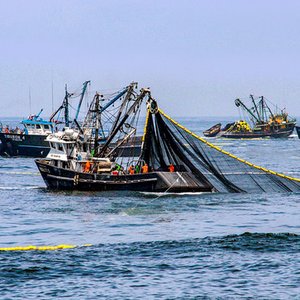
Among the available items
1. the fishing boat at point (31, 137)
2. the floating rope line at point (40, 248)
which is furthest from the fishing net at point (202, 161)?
the fishing boat at point (31, 137)

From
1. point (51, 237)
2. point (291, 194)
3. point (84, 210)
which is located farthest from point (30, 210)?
point (291, 194)

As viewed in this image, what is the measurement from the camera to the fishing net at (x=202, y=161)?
2429 inches

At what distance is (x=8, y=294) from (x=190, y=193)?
3449 centimetres

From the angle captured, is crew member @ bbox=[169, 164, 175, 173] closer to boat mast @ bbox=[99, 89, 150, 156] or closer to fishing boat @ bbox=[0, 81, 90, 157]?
boat mast @ bbox=[99, 89, 150, 156]

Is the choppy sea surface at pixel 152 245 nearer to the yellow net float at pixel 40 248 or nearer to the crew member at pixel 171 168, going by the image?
the yellow net float at pixel 40 248

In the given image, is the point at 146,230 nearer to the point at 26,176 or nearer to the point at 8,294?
the point at 8,294

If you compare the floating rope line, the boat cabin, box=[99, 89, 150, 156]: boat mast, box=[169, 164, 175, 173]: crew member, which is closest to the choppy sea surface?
the floating rope line

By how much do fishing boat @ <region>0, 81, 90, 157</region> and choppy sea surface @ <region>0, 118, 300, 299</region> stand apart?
5484 centimetres

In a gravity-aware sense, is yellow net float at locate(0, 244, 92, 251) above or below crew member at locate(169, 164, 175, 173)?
below

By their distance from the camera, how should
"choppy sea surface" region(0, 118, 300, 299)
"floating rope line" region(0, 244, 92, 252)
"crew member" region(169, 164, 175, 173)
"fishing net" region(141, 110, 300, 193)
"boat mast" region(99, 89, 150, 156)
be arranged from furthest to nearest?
1. "boat mast" region(99, 89, 150, 156)
2. "crew member" region(169, 164, 175, 173)
3. "fishing net" region(141, 110, 300, 193)
4. "floating rope line" region(0, 244, 92, 252)
5. "choppy sea surface" region(0, 118, 300, 299)

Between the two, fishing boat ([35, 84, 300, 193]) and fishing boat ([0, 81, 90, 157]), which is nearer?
fishing boat ([35, 84, 300, 193])

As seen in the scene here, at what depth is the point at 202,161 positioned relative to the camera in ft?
205

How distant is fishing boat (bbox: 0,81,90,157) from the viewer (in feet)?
397

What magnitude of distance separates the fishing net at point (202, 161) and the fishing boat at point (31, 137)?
5578 cm
